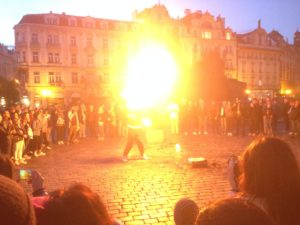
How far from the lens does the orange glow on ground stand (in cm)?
2080

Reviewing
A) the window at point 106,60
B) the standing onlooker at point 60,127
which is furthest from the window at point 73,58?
the standing onlooker at point 60,127

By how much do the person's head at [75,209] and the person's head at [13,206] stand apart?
1.95ft

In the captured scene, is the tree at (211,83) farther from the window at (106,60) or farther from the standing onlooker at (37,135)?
the window at (106,60)

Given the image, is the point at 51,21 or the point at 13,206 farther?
the point at 51,21

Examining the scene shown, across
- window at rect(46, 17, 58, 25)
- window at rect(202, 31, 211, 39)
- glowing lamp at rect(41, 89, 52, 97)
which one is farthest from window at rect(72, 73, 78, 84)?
window at rect(202, 31, 211, 39)

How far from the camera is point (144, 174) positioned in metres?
9.17

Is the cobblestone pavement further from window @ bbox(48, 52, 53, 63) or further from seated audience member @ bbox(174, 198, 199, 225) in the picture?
window @ bbox(48, 52, 53, 63)

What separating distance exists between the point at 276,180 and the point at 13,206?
2.11m

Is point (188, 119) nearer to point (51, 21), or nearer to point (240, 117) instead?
point (240, 117)

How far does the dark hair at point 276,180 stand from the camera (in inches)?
106

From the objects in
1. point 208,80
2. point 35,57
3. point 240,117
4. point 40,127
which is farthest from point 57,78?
point 40,127

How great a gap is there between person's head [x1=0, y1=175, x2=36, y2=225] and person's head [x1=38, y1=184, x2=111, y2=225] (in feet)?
1.95

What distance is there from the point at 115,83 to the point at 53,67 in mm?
10301

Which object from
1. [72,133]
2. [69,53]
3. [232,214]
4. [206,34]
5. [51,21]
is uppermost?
[51,21]
